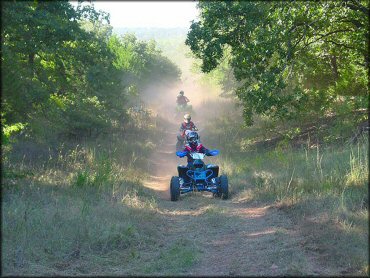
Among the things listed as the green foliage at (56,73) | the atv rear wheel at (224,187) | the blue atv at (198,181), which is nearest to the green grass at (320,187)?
the atv rear wheel at (224,187)

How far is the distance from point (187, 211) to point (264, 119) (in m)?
10.5

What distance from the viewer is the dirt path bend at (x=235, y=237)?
5613 millimetres

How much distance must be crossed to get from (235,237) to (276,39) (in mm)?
6353

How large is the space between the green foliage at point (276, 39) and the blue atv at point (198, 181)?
2.50 m

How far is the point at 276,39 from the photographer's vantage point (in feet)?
37.7

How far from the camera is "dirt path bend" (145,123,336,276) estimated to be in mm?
5613

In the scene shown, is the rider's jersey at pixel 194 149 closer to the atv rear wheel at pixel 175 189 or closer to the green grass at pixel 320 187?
the atv rear wheel at pixel 175 189

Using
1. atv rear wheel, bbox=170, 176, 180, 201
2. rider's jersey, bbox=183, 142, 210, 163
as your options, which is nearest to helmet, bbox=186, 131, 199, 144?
rider's jersey, bbox=183, 142, 210, 163

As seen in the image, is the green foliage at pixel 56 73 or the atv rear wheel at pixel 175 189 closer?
the green foliage at pixel 56 73

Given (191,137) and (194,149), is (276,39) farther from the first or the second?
(194,149)

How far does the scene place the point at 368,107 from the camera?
12.5 m

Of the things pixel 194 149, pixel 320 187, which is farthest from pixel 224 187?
pixel 320 187

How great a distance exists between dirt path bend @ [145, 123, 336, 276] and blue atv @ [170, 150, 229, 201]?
25cm

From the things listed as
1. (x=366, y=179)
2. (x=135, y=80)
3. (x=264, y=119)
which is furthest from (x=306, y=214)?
(x=135, y=80)
